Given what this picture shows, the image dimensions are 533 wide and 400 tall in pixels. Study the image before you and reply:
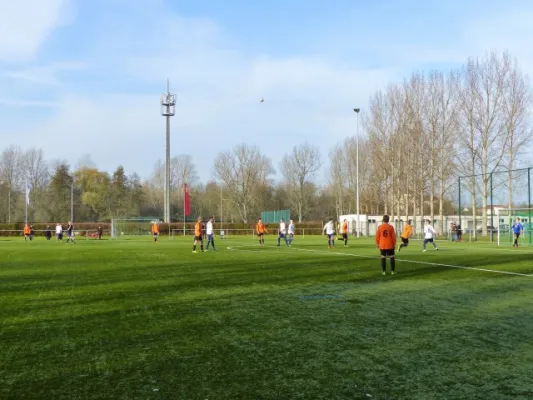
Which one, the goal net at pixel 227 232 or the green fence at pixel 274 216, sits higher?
the green fence at pixel 274 216

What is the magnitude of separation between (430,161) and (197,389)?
52.1m

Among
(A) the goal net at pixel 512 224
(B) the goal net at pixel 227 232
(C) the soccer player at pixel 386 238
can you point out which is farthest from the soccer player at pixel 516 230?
(B) the goal net at pixel 227 232

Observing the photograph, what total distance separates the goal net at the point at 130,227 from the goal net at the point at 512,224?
128 feet

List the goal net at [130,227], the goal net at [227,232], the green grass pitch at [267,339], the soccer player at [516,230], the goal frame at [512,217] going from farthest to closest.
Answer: the goal net at [227,232], the goal net at [130,227], the goal frame at [512,217], the soccer player at [516,230], the green grass pitch at [267,339]

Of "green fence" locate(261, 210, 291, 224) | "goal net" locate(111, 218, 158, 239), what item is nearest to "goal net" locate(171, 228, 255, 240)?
"goal net" locate(111, 218, 158, 239)

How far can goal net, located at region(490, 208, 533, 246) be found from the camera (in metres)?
34.0

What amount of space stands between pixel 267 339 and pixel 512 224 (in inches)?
1335

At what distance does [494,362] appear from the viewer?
579 cm

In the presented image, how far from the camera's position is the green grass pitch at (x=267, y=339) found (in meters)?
4.98

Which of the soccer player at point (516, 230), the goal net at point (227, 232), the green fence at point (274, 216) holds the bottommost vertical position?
the goal net at point (227, 232)

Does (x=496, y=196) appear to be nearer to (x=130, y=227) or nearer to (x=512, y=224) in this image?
(x=512, y=224)

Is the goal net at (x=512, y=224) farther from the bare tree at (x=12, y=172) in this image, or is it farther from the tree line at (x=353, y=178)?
the bare tree at (x=12, y=172)

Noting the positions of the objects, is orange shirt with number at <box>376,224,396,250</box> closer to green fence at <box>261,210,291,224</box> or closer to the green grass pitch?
the green grass pitch

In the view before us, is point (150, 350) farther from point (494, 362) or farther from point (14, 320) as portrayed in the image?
point (494, 362)
